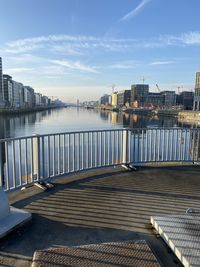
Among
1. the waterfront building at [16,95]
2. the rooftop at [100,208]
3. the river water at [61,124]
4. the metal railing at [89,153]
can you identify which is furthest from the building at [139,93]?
the rooftop at [100,208]

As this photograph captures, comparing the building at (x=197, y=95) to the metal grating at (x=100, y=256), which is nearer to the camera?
the metal grating at (x=100, y=256)

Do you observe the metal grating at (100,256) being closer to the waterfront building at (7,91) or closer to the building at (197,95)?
the building at (197,95)

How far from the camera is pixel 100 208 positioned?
3703 mm

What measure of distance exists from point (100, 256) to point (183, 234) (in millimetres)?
977

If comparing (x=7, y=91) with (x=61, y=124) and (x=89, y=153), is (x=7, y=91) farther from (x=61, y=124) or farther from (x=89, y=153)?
(x=89, y=153)

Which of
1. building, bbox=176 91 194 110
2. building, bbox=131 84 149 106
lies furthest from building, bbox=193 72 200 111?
building, bbox=131 84 149 106

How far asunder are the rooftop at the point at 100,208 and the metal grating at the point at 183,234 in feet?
0.35

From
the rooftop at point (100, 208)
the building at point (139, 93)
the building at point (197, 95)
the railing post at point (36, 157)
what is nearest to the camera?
the rooftop at point (100, 208)

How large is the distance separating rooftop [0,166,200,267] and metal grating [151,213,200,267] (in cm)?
11

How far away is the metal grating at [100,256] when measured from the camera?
232 centimetres

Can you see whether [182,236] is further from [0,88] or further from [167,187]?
[0,88]

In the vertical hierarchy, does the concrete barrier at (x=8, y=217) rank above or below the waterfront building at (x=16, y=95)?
below

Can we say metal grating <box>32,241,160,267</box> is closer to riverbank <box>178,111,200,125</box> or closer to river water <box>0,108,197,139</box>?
river water <box>0,108,197,139</box>

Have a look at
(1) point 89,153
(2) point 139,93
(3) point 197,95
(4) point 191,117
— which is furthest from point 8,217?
(2) point 139,93
